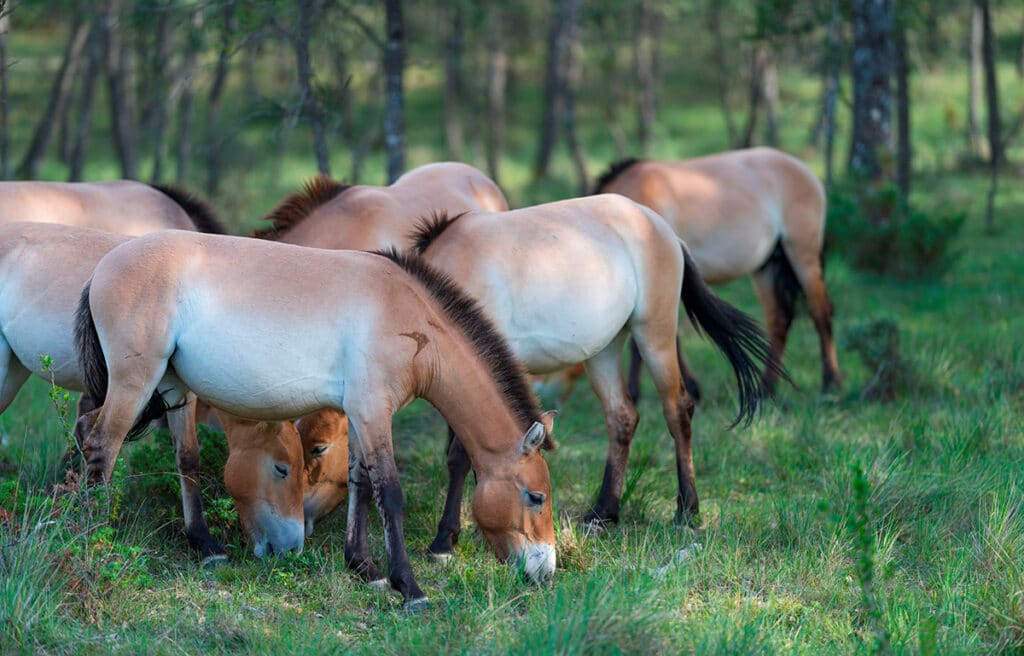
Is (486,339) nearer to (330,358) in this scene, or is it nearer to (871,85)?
(330,358)

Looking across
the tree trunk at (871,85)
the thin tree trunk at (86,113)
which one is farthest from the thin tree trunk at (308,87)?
the thin tree trunk at (86,113)

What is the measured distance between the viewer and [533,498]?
192 inches

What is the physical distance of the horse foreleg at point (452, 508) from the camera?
5398 millimetres

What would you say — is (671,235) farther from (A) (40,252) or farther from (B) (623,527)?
(A) (40,252)

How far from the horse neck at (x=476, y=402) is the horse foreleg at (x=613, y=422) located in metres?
1.13

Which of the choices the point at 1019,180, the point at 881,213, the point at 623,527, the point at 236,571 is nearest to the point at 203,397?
the point at 236,571

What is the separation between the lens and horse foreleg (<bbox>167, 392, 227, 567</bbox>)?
208 inches

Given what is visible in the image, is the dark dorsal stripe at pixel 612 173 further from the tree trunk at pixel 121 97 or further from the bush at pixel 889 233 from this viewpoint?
the tree trunk at pixel 121 97

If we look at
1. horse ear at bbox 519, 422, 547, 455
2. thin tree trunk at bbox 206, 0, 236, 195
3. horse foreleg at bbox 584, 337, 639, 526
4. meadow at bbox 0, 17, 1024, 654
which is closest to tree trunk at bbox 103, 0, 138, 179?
thin tree trunk at bbox 206, 0, 236, 195

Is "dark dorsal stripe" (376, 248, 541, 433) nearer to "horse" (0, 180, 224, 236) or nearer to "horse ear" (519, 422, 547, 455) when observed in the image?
"horse ear" (519, 422, 547, 455)

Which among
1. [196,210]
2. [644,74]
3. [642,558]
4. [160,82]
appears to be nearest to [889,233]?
[196,210]

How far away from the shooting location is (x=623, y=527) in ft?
18.8

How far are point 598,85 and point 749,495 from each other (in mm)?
32451

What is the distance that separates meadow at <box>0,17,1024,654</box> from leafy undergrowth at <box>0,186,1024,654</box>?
1 cm
